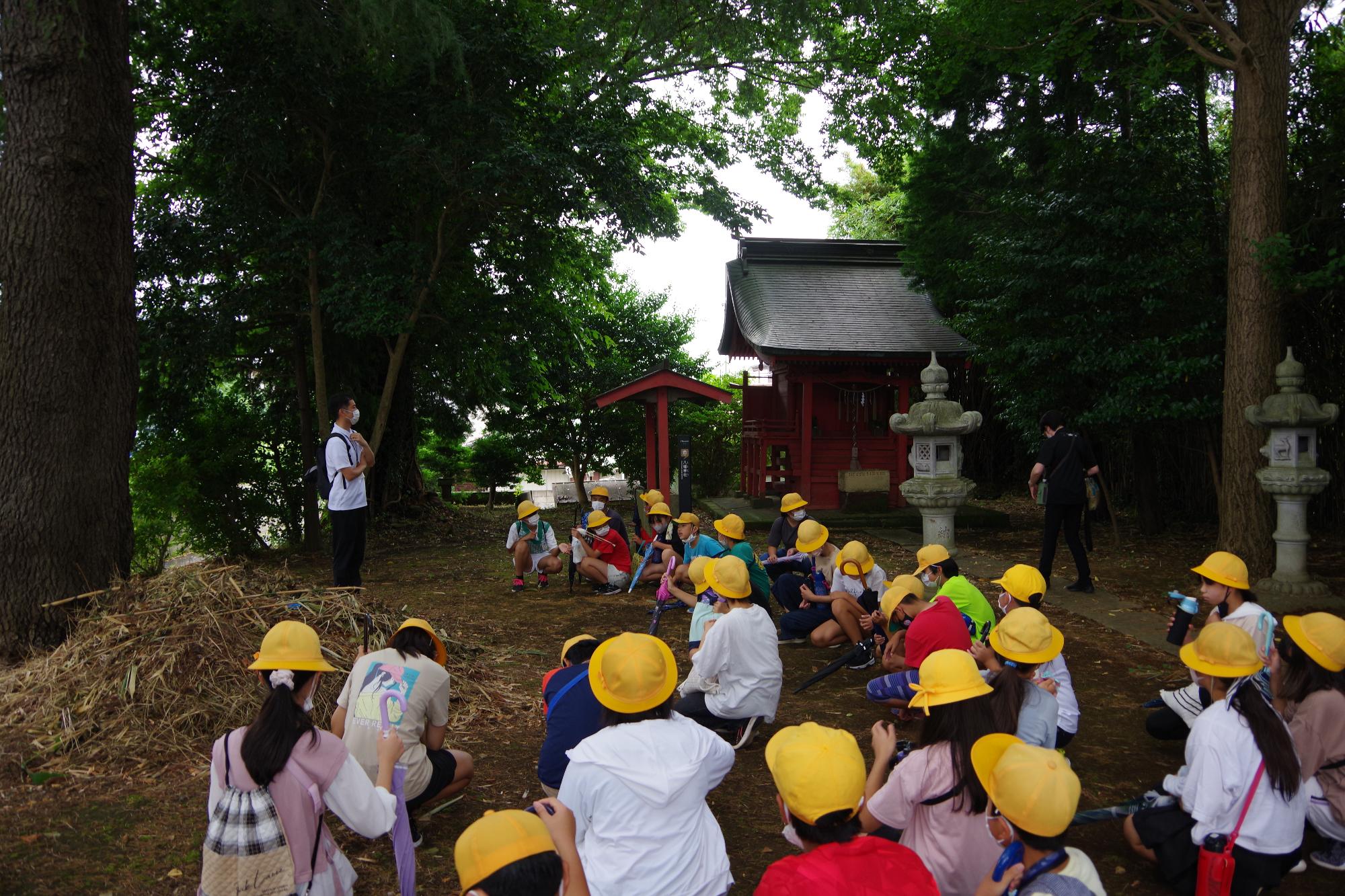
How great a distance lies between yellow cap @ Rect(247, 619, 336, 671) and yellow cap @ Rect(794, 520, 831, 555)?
14.4ft

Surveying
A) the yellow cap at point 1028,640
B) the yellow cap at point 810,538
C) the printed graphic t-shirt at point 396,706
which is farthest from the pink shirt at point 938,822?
the yellow cap at point 810,538

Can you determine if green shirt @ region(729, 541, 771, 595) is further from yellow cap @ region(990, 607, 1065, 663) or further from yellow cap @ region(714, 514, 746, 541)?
yellow cap @ region(990, 607, 1065, 663)

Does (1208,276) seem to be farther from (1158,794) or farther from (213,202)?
(213,202)

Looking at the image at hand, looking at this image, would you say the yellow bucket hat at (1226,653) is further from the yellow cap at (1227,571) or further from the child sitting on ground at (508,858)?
the child sitting on ground at (508,858)

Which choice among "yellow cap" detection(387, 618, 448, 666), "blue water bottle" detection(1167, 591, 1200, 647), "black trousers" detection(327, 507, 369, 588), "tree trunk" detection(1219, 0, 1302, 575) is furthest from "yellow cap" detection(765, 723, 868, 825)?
"tree trunk" detection(1219, 0, 1302, 575)

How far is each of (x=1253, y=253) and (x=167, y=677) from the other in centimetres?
980

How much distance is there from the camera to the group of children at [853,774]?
2.40m

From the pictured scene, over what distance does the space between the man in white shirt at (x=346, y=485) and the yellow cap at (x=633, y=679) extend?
541cm

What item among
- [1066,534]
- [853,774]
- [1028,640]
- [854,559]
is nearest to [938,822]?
[853,774]

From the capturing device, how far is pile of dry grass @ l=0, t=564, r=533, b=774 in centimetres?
498

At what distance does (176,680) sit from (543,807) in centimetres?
362

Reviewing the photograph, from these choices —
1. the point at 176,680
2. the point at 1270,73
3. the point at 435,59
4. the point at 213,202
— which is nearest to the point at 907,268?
the point at 1270,73

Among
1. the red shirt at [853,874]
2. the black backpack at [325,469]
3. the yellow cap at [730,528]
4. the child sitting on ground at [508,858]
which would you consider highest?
the black backpack at [325,469]

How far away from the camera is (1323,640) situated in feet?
11.9
